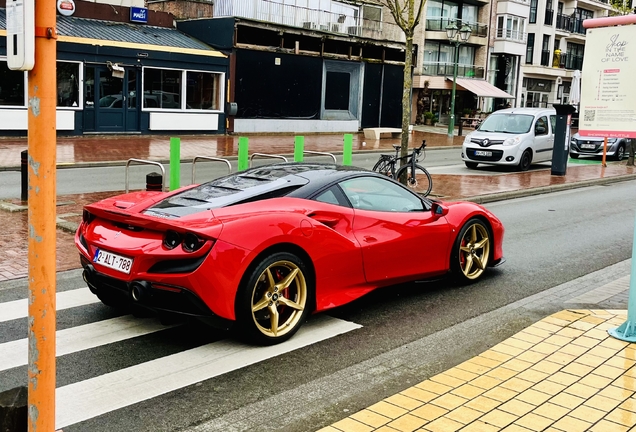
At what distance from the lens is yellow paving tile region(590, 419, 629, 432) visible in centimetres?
406

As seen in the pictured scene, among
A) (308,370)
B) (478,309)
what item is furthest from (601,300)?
(308,370)

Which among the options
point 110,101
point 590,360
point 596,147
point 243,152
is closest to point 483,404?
point 590,360

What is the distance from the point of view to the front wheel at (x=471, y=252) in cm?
723

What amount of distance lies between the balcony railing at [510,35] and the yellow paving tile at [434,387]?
55660 mm

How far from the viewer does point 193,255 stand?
16.6 feet

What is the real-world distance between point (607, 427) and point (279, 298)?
2.46 meters

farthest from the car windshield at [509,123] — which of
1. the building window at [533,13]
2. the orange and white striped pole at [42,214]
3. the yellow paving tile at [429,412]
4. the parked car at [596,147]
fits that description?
the building window at [533,13]

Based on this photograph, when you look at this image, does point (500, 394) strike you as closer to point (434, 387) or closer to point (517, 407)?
point (517, 407)

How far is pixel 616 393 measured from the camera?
15.0 feet

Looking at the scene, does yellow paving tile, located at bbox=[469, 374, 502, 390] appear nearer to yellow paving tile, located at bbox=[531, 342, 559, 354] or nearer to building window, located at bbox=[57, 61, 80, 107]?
yellow paving tile, located at bbox=[531, 342, 559, 354]

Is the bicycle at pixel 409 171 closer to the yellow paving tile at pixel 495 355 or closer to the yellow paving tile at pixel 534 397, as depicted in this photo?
the yellow paving tile at pixel 495 355

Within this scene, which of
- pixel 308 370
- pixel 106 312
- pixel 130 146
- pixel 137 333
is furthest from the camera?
pixel 130 146

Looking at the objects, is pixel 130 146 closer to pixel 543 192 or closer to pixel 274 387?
pixel 543 192

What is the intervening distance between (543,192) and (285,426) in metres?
13.4
